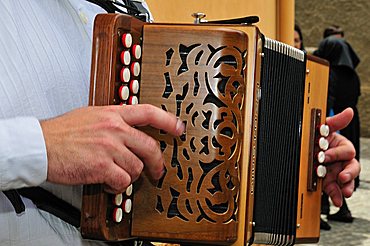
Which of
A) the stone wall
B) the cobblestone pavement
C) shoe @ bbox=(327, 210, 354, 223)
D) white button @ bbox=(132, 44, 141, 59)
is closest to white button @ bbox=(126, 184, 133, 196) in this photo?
white button @ bbox=(132, 44, 141, 59)

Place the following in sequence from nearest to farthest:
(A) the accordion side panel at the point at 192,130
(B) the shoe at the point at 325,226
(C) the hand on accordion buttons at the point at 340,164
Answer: (A) the accordion side panel at the point at 192,130
(C) the hand on accordion buttons at the point at 340,164
(B) the shoe at the point at 325,226

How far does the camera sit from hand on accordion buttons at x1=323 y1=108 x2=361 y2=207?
6.41 feet

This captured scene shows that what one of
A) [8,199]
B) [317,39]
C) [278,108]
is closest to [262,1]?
[278,108]

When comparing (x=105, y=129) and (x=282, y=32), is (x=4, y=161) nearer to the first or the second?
(x=105, y=129)

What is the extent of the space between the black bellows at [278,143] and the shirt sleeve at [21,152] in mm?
535

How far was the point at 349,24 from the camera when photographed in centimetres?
1007

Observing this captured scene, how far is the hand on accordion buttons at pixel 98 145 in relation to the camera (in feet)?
3.75

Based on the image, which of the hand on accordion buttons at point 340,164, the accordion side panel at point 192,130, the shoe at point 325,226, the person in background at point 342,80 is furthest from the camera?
the person in background at point 342,80

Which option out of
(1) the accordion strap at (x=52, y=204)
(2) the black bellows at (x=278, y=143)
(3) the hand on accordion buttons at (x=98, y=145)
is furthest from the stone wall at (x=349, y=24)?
(3) the hand on accordion buttons at (x=98, y=145)

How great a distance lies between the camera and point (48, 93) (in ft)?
4.33

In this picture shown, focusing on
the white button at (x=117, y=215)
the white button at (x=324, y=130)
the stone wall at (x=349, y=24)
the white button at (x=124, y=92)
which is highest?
the stone wall at (x=349, y=24)

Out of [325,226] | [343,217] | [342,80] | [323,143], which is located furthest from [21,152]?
[342,80]

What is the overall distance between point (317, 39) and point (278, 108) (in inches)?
345

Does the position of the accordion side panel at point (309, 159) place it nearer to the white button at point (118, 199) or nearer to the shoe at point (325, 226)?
the white button at point (118, 199)
